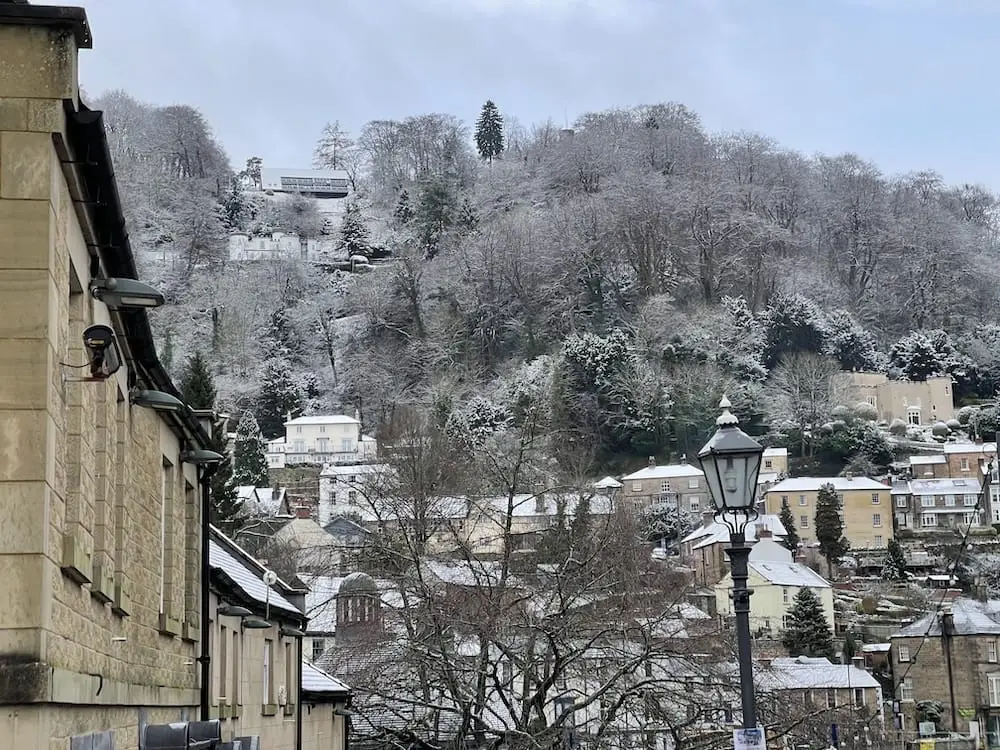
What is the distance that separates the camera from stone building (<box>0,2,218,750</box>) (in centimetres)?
748

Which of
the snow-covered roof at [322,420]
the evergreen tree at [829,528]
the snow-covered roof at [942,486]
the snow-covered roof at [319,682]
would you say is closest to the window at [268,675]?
the snow-covered roof at [319,682]

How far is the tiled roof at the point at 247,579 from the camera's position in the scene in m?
21.0

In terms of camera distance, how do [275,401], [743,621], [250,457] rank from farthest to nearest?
[275,401] → [250,457] → [743,621]

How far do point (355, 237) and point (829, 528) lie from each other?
8317 centimetres

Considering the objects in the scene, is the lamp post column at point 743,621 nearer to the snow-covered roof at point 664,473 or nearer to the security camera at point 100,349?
the security camera at point 100,349

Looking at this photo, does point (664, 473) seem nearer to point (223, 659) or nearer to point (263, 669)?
point (263, 669)

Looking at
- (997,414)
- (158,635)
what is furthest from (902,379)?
(158,635)

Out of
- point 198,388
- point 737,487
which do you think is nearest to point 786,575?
point 198,388

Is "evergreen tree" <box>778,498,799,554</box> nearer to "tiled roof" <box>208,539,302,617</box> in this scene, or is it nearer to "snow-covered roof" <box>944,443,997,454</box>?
"snow-covered roof" <box>944,443,997,454</box>

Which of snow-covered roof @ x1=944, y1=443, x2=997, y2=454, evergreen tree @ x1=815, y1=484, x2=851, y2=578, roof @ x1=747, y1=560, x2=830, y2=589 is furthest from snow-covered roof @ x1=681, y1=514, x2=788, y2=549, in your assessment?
snow-covered roof @ x1=944, y1=443, x2=997, y2=454

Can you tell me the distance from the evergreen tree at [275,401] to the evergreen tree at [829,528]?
159 ft

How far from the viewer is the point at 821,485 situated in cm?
11206

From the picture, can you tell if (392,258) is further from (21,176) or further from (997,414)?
(21,176)

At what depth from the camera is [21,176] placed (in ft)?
25.7
